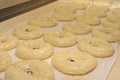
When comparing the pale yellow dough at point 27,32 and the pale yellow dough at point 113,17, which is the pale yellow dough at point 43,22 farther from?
the pale yellow dough at point 113,17

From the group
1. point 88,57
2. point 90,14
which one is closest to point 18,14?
point 90,14

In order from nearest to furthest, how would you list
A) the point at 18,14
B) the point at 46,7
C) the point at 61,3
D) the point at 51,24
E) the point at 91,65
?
the point at 91,65 → the point at 51,24 → the point at 18,14 → the point at 46,7 → the point at 61,3

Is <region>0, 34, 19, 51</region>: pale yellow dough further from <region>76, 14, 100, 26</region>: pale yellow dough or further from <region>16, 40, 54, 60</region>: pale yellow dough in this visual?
<region>76, 14, 100, 26</region>: pale yellow dough

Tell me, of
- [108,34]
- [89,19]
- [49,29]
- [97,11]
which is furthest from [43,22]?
[97,11]

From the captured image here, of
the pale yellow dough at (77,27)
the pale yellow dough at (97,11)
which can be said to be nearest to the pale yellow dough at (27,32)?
the pale yellow dough at (77,27)

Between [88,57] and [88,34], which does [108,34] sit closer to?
[88,34]

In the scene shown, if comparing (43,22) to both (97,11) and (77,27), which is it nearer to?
(77,27)
